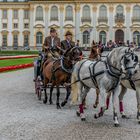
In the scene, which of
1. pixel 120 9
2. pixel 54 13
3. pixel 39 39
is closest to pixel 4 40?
pixel 39 39

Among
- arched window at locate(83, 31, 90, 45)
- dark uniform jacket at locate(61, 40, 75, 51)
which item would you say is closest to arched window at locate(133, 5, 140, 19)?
arched window at locate(83, 31, 90, 45)

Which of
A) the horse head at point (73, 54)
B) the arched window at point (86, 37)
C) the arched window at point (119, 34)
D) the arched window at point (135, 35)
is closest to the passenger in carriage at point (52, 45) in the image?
the horse head at point (73, 54)

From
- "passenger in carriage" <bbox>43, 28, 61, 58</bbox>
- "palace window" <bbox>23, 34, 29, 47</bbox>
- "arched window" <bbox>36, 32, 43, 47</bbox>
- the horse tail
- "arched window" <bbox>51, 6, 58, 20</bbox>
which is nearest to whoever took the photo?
the horse tail

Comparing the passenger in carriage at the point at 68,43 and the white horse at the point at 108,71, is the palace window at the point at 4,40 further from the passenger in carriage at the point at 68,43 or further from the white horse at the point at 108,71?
the white horse at the point at 108,71

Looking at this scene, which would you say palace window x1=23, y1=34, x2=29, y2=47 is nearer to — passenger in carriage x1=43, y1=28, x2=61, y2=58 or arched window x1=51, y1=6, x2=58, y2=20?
arched window x1=51, y1=6, x2=58, y2=20

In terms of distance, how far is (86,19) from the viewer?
7225 centimetres

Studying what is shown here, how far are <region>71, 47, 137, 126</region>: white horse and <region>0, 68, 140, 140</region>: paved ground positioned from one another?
1.11ft

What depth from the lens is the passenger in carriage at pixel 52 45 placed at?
13070 mm

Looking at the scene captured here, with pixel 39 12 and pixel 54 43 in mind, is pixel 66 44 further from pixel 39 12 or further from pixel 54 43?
pixel 39 12

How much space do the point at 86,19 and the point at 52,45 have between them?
59.6 m

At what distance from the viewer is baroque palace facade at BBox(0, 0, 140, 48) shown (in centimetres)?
7175

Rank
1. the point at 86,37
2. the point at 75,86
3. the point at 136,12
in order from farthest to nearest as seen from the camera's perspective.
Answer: the point at 86,37 → the point at 136,12 → the point at 75,86

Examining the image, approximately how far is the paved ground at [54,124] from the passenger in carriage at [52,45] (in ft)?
5.05

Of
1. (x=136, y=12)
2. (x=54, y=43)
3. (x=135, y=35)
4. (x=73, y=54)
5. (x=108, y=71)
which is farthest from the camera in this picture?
(x=136, y=12)
